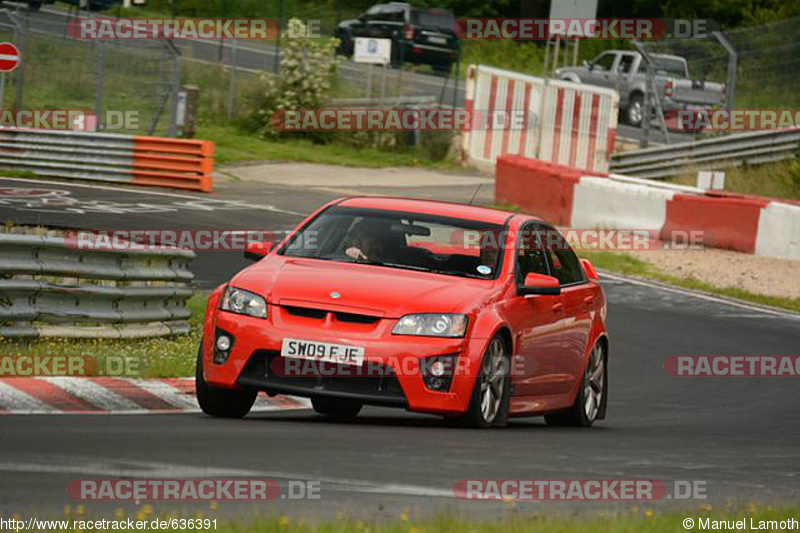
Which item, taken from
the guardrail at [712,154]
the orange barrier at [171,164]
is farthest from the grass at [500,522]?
the guardrail at [712,154]

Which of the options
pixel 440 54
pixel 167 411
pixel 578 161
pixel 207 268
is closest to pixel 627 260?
pixel 207 268

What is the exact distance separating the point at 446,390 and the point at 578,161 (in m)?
23.5

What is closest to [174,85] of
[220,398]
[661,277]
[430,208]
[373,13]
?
[661,277]

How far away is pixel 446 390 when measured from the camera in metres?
9.77

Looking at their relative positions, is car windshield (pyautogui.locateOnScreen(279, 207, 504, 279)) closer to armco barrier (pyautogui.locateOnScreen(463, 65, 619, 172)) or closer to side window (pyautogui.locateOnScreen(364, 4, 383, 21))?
armco barrier (pyautogui.locateOnScreen(463, 65, 619, 172))

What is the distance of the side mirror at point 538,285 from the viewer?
10625mm

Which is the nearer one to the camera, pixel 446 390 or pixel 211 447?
pixel 211 447

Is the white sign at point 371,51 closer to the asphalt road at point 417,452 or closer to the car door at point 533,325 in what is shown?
the asphalt road at point 417,452

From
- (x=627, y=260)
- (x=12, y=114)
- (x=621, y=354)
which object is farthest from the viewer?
(x=12, y=114)

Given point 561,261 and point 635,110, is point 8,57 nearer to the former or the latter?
point 561,261

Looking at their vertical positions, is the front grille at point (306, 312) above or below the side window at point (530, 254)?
below

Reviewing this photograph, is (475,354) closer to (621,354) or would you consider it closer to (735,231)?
(621,354)

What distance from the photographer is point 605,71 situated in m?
43.9

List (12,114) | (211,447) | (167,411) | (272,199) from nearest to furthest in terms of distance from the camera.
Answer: (211,447), (167,411), (272,199), (12,114)
